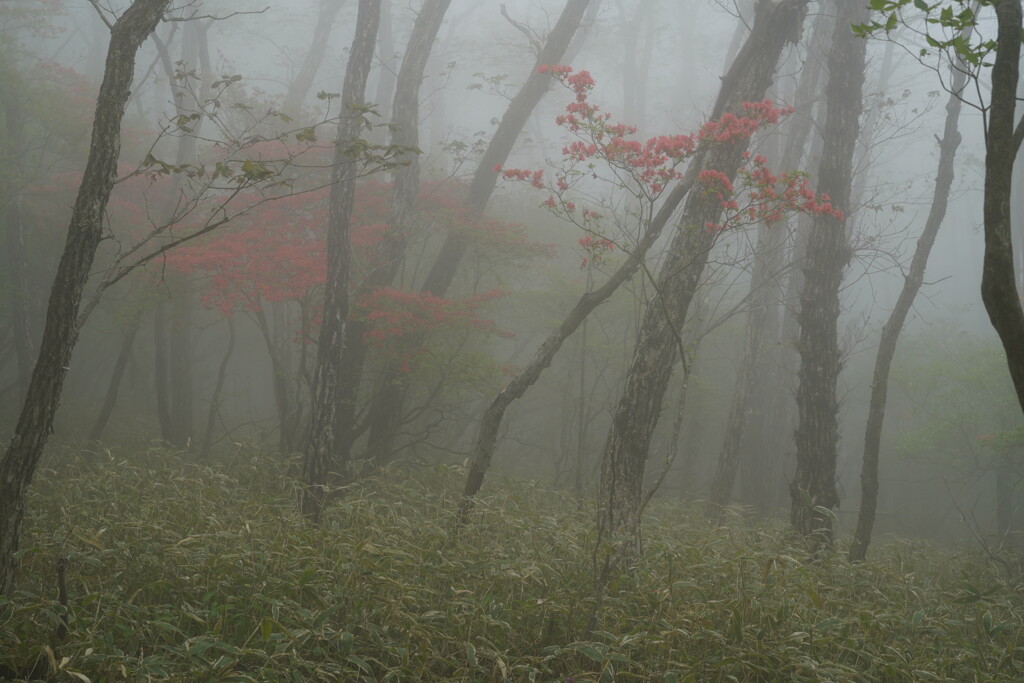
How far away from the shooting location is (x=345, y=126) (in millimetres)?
7477

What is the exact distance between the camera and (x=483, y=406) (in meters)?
12.3

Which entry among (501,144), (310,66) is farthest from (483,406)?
(310,66)

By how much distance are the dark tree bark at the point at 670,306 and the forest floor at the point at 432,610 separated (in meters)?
0.47

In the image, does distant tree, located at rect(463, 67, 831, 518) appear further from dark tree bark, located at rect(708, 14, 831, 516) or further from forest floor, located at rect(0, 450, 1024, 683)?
dark tree bark, located at rect(708, 14, 831, 516)

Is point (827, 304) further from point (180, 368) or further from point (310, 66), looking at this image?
point (310, 66)

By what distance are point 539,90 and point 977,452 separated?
10.5m

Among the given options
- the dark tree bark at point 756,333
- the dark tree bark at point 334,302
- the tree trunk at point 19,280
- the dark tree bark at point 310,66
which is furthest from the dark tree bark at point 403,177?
the tree trunk at point 19,280

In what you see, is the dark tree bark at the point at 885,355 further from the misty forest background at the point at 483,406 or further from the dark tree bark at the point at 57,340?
the dark tree bark at the point at 57,340

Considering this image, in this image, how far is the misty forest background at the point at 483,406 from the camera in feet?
11.3

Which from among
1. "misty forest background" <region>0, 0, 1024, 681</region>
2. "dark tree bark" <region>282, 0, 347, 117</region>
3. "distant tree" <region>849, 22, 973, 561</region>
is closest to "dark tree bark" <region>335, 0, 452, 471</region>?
"misty forest background" <region>0, 0, 1024, 681</region>

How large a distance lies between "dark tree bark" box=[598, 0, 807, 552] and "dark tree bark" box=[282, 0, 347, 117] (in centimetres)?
982

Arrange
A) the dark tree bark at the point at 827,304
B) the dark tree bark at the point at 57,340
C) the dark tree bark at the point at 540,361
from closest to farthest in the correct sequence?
the dark tree bark at the point at 57,340
the dark tree bark at the point at 540,361
the dark tree bark at the point at 827,304

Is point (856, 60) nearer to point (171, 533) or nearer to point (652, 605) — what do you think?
point (652, 605)

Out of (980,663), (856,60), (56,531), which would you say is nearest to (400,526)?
(56,531)
